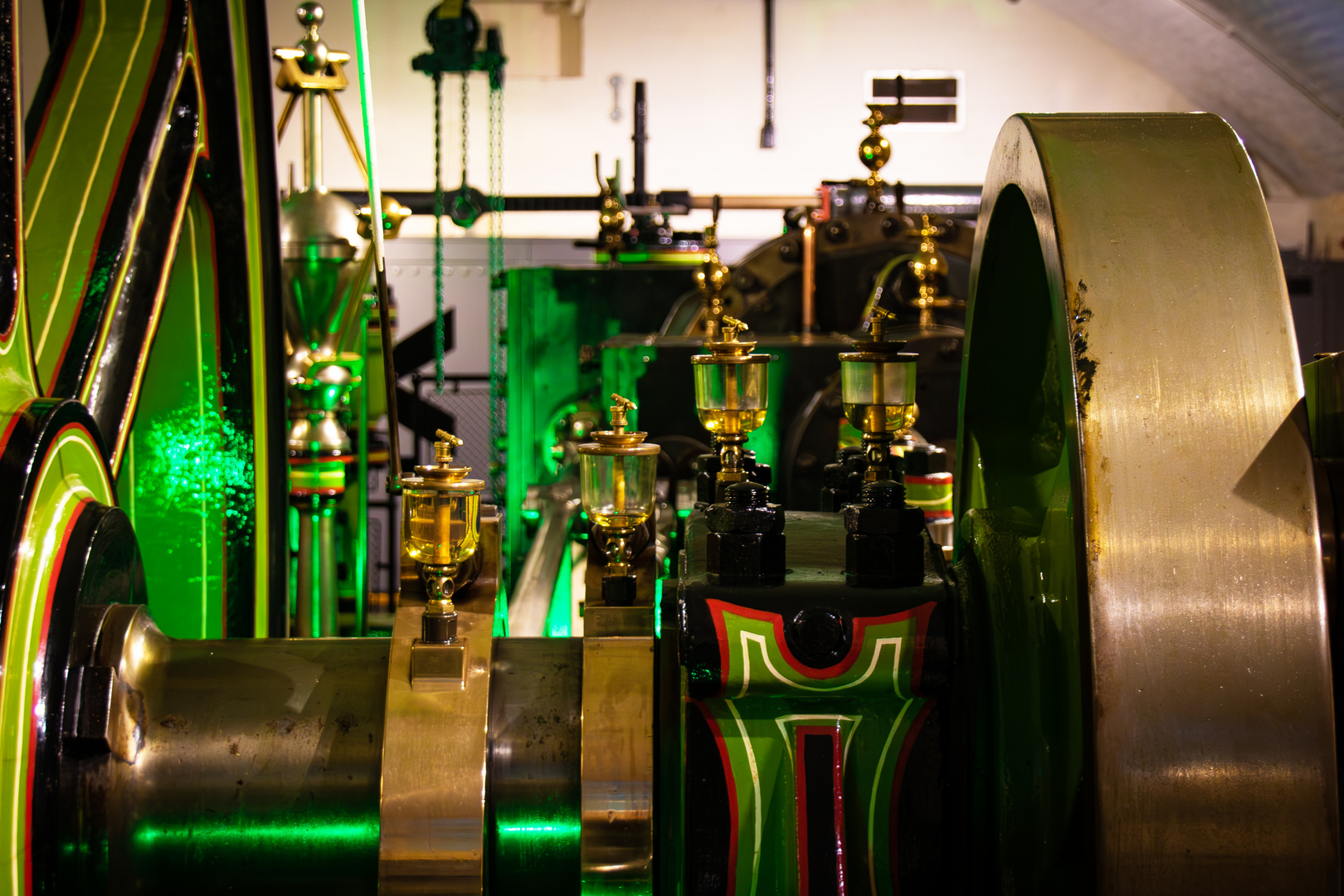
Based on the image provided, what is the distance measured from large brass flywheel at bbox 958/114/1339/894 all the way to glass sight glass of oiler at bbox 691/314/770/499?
0.66 m

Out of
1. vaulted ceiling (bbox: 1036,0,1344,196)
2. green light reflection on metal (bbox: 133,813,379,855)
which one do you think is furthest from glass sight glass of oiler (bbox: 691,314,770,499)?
vaulted ceiling (bbox: 1036,0,1344,196)

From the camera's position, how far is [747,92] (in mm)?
8820

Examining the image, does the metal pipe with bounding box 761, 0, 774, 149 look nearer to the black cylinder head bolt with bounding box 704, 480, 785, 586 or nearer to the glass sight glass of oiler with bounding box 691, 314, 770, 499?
the glass sight glass of oiler with bounding box 691, 314, 770, 499

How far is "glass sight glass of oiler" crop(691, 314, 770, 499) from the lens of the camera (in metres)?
1.56

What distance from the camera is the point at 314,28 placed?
2.83 meters

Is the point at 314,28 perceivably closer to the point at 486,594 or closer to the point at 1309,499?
the point at 486,594

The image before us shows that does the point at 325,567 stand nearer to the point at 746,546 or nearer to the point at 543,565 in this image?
the point at 543,565

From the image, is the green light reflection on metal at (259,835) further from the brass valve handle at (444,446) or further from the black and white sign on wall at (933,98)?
the black and white sign on wall at (933,98)

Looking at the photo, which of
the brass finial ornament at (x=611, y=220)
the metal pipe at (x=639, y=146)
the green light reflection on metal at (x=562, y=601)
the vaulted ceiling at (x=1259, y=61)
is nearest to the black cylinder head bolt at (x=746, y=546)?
the green light reflection on metal at (x=562, y=601)

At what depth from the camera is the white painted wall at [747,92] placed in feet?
28.8

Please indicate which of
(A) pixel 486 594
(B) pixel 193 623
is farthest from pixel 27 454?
(B) pixel 193 623

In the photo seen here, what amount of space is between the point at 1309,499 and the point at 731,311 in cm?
322

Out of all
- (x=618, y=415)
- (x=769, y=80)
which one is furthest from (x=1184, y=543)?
(x=769, y=80)

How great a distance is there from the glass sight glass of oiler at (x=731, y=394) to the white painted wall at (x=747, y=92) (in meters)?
7.32
